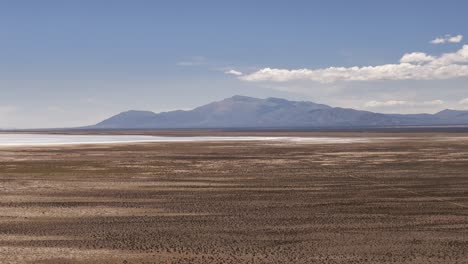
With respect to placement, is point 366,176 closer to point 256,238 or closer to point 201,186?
point 201,186

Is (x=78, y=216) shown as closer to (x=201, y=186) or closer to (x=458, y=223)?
(x=201, y=186)

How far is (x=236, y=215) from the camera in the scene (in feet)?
86.4

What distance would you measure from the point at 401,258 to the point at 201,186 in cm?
1970

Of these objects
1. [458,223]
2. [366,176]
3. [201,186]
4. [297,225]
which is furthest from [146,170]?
[458,223]

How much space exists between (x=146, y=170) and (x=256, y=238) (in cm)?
2735

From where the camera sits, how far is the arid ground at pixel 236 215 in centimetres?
1956

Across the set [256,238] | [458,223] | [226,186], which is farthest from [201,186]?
[458,223]

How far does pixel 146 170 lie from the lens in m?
47.6

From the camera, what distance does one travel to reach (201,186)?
Answer: 120 ft

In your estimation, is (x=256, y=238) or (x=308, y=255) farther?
(x=256, y=238)

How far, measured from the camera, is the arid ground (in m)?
19.6

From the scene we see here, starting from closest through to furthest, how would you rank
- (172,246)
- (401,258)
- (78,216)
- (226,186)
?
(401,258), (172,246), (78,216), (226,186)

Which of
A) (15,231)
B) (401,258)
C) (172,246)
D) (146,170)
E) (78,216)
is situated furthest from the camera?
(146,170)

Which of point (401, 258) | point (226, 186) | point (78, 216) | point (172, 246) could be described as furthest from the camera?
point (226, 186)
